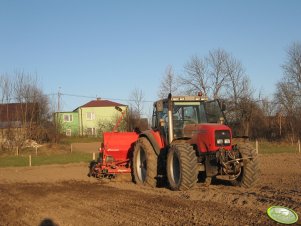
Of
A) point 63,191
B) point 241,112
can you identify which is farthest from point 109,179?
point 241,112

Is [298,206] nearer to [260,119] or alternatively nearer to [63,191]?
[63,191]

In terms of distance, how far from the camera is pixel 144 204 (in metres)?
8.53

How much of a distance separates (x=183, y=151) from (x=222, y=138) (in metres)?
0.99

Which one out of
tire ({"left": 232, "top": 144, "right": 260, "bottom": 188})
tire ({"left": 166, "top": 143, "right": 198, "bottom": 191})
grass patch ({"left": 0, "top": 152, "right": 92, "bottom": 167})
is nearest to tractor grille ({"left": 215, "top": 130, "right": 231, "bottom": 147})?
tire ({"left": 232, "top": 144, "right": 260, "bottom": 188})

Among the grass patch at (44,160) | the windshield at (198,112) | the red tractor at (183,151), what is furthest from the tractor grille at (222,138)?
the grass patch at (44,160)

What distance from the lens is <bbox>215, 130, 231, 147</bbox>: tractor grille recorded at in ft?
33.4

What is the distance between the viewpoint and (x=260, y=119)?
143 feet

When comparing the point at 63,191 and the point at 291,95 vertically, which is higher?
the point at 291,95

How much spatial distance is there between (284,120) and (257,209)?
118ft

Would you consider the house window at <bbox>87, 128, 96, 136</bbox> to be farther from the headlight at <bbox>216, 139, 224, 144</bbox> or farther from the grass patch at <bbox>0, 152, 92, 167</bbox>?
the headlight at <bbox>216, 139, 224, 144</bbox>

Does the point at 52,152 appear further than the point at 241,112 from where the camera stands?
No

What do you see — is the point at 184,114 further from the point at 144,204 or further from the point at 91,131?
the point at 91,131

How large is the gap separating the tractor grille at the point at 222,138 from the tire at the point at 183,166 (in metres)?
0.64

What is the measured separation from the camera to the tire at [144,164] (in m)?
11.4
